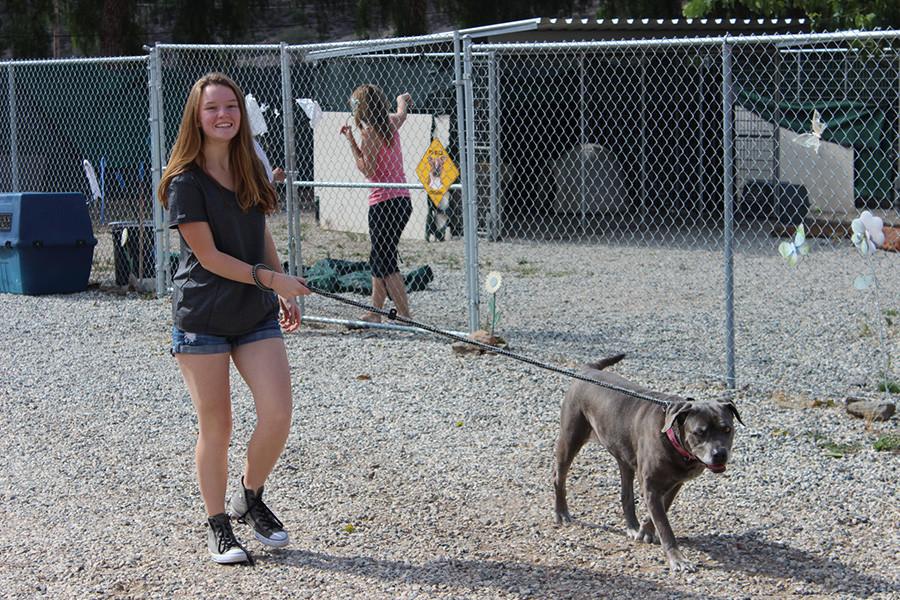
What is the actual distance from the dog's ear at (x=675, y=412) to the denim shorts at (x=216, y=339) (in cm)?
140

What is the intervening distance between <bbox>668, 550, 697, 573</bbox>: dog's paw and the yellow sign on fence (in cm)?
416

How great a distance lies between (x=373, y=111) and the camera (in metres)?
8.20

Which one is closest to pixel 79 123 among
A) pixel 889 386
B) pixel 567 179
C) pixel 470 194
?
pixel 567 179

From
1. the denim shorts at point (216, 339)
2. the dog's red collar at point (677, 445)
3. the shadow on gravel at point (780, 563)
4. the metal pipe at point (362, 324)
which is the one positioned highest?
the denim shorts at point (216, 339)

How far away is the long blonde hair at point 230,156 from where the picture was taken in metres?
4.14

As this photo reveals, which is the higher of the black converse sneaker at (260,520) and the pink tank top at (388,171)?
the pink tank top at (388,171)

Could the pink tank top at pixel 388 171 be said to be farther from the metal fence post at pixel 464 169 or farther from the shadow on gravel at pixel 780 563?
the shadow on gravel at pixel 780 563

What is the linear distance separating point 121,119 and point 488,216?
7.25 meters

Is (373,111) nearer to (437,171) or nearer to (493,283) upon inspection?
(437,171)

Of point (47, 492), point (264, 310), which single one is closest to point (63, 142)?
point (47, 492)

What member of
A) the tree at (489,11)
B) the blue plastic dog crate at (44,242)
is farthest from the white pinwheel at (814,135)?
the tree at (489,11)

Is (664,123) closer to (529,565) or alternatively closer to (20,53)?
(20,53)

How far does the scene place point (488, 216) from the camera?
1450cm

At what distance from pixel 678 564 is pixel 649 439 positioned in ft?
1.47
